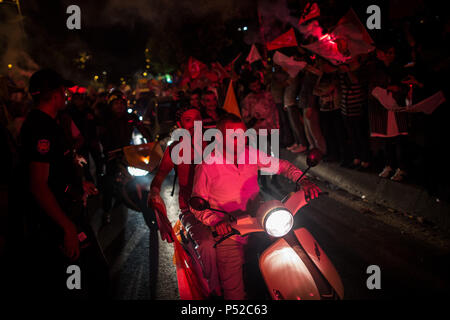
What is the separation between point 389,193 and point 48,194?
5.46m

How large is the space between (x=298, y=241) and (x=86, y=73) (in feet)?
181

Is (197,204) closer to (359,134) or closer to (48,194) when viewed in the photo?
(48,194)

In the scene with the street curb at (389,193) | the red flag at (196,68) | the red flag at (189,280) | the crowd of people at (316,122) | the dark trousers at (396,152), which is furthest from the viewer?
the red flag at (196,68)

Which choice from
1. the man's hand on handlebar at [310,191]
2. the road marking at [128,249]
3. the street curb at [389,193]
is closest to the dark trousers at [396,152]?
the street curb at [389,193]

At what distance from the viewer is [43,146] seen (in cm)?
239

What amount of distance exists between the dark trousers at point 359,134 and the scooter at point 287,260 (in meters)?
5.16

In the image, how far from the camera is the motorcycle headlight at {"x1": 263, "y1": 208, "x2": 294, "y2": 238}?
219cm

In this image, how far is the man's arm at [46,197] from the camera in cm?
231

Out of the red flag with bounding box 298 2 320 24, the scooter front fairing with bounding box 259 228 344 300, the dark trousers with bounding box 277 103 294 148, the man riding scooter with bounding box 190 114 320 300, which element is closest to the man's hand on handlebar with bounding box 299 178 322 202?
the man riding scooter with bounding box 190 114 320 300

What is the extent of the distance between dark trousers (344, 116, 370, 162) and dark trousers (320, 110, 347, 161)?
358mm

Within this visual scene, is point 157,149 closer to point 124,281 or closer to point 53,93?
point 124,281

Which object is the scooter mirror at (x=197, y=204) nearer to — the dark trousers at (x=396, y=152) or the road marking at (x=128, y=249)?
the road marking at (x=128, y=249)

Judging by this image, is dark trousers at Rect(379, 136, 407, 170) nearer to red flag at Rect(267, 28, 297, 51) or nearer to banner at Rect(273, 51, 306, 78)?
banner at Rect(273, 51, 306, 78)
